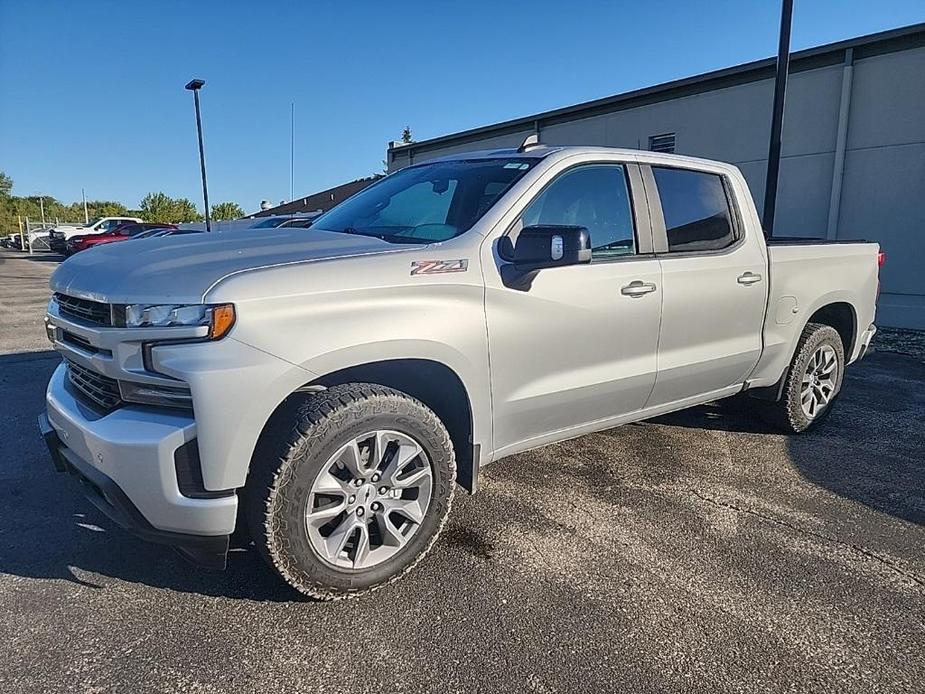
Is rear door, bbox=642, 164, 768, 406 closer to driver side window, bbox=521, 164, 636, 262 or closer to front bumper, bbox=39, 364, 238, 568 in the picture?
driver side window, bbox=521, 164, 636, 262

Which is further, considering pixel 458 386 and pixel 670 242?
pixel 670 242

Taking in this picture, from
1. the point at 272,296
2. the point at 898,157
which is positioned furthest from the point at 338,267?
the point at 898,157

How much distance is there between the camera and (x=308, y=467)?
2.41 metres

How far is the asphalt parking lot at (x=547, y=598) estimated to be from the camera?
7.31 ft

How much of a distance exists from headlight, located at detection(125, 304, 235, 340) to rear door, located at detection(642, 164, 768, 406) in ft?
7.79

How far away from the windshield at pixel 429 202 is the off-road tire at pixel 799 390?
8.63 ft

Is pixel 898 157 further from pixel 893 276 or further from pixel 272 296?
pixel 272 296

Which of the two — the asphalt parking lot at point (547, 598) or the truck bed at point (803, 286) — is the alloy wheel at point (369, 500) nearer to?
the asphalt parking lot at point (547, 598)

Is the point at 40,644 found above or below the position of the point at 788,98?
below

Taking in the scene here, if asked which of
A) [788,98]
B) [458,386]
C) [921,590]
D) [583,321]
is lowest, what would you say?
[921,590]

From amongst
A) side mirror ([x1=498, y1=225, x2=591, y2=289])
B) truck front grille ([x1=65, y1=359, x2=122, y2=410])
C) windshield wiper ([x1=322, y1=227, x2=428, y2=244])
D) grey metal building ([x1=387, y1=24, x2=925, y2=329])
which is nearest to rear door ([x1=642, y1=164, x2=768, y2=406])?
side mirror ([x1=498, y1=225, x2=591, y2=289])

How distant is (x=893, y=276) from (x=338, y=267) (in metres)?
10.6

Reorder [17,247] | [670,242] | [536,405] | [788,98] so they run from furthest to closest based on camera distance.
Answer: [17,247], [788,98], [670,242], [536,405]

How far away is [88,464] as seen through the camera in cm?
245
